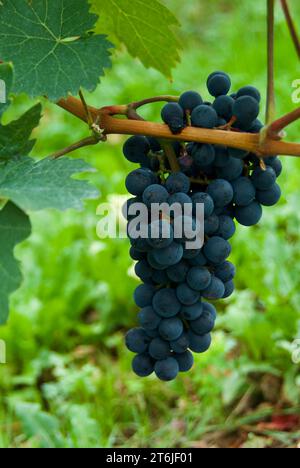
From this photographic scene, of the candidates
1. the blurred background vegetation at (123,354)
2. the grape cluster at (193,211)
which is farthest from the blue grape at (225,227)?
the blurred background vegetation at (123,354)

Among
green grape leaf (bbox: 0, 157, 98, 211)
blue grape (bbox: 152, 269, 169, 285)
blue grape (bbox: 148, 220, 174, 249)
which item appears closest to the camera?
green grape leaf (bbox: 0, 157, 98, 211)

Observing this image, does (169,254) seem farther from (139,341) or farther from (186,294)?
(139,341)

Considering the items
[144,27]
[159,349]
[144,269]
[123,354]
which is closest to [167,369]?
[159,349]

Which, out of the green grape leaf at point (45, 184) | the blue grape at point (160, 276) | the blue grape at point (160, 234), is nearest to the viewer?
the green grape leaf at point (45, 184)

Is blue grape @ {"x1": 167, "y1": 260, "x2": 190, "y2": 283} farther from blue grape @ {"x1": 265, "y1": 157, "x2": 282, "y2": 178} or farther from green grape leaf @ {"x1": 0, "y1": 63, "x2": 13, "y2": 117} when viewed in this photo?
green grape leaf @ {"x1": 0, "y1": 63, "x2": 13, "y2": 117}

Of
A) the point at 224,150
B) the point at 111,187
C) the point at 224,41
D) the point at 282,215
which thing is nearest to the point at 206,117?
the point at 224,150

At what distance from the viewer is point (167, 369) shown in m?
0.86

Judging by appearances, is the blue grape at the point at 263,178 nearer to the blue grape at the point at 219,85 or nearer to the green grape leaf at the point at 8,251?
the blue grape at the point at 219,85

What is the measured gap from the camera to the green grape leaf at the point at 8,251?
63 cm

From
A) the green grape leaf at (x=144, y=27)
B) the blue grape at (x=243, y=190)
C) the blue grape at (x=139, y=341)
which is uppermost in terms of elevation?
the green grape leaf at (x=144, y=27)

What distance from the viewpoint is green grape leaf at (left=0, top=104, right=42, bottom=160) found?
74cm

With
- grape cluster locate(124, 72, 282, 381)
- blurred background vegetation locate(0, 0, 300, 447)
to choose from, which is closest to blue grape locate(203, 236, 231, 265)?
grape cluster locate(124, 72, 282, 381)

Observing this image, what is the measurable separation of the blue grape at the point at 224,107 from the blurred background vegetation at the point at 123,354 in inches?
30.1

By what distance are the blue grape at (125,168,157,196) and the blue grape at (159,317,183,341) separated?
170 millimetres
